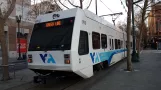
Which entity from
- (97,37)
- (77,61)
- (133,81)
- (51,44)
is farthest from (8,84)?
(133,81)

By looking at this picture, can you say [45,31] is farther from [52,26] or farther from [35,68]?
[35,68]

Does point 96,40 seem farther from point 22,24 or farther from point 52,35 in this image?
point 22,24

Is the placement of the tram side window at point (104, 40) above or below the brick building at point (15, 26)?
below

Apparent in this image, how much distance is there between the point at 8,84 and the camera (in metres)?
9.96

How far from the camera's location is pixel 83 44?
9.33 m

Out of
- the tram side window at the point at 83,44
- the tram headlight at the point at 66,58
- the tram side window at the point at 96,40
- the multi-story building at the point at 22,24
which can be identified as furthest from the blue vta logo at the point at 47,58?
the multi-story building at the point at 22,24

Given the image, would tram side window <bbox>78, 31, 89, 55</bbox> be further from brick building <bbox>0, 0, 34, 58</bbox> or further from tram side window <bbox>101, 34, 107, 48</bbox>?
brick building <bbox>0, 0, 34, 58</bbox>

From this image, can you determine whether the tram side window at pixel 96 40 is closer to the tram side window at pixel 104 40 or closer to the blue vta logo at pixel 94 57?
the blue vta logo at pixel 94 57

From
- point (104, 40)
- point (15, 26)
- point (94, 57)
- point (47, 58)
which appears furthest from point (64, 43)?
point (15, 26)

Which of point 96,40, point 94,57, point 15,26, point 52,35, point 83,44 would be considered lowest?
point 94,57

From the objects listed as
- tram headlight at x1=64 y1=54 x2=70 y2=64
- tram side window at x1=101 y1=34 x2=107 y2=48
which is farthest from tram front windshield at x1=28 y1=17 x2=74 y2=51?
tram side window at x1=101 y1=34 x2=107 y2=48

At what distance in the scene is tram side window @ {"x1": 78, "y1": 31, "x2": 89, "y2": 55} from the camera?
353 inches

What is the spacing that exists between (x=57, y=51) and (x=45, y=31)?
131 cm

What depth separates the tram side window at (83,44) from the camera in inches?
353
